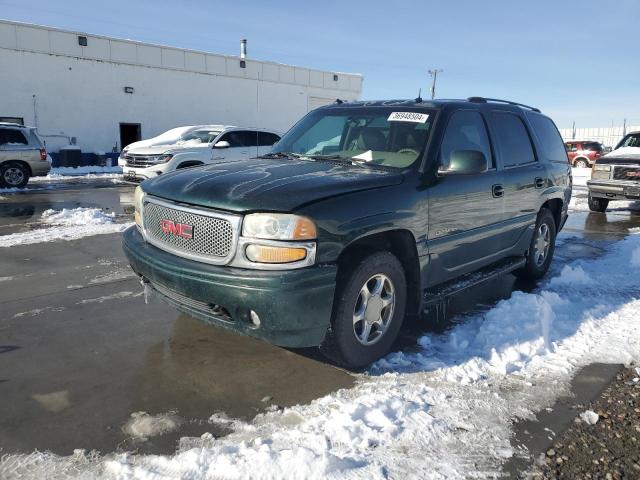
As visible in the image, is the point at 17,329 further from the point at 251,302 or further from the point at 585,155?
the point at 585,155

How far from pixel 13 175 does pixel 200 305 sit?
1368 cm

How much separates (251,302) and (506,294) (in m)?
3.34

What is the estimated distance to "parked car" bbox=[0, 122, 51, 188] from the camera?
14289 millimetres

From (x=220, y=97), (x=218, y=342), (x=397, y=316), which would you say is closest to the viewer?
(x=397, y=316)

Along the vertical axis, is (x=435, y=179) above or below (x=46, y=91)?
below

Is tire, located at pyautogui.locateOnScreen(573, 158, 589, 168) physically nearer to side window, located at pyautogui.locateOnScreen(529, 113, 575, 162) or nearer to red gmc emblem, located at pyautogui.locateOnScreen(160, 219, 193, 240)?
side window, located at pyautogui.locateOnScreen(529, 113, 575, 162)

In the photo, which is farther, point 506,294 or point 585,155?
point 585,155

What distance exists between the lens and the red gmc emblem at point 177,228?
334cm

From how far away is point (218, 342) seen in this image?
3.99m

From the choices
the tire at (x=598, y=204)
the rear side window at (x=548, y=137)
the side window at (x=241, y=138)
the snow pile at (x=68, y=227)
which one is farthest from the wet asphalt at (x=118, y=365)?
the side window at (x=241, y=138)

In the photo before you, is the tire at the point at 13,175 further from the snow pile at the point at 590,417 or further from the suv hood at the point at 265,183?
the snow pile at the point at 590,417

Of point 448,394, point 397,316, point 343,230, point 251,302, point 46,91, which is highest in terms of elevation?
point 46,91

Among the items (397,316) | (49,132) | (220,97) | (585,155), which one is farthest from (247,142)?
(585,155)

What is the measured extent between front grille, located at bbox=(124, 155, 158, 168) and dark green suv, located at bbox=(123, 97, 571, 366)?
28.2 feet
